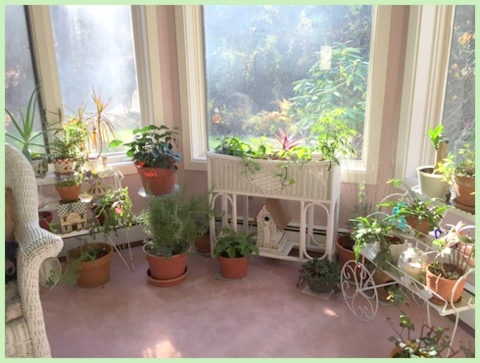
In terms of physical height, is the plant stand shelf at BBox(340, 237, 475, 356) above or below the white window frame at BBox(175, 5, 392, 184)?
below

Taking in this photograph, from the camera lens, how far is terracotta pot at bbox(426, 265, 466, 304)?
4.92 feet

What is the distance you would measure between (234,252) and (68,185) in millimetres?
1074

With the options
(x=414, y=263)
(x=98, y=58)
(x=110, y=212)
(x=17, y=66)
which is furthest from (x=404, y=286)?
(x=17, y=66)

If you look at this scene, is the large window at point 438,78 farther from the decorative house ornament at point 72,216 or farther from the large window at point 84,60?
the decorative house ornament at point 72,216

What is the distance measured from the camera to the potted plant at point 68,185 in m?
2.29

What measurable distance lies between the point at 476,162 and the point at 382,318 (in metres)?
0.94

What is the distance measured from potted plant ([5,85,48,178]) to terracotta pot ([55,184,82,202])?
138 mm

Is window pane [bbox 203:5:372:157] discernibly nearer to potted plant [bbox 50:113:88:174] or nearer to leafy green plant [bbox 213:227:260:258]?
leafy green plant [bbox 213:227:260:258]

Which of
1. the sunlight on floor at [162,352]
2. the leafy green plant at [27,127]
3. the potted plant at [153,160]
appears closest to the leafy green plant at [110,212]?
the potted plant at [153,160]

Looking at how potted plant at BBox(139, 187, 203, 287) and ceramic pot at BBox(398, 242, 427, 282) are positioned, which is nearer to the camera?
ceramic pot at BBox(398, 242, 427, 282)

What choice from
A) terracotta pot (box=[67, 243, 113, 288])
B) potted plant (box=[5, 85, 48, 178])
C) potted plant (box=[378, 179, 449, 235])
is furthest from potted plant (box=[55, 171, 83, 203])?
potted plant (box=[378, 179, 449, 235])

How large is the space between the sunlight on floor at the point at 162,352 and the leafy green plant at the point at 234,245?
2.21 feet

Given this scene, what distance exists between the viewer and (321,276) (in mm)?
2203

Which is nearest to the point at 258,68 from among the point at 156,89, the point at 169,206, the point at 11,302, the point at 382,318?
the point at 156,89
